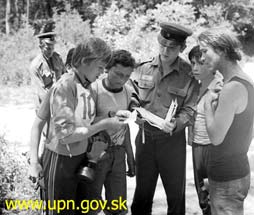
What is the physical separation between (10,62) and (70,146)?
10.6 meters

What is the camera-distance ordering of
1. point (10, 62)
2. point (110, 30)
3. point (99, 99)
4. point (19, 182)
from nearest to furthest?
point (99, 99)
point (19, 182)
point (10, 62)
point (110, 30)

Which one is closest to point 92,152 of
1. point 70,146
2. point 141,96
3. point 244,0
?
point 70,146

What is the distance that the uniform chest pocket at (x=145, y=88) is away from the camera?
357 centimetres

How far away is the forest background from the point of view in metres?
4.16

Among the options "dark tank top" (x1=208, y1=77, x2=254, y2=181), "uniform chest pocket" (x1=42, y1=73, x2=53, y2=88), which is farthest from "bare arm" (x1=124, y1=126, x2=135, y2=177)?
"uniform chest pocket" (x1=42, y1=73, x2=53, y2=88)

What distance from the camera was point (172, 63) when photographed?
3551mm

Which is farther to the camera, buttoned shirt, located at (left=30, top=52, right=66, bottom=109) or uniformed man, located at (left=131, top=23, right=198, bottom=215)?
buttoned shirt, located at (left=30, top=52, right=66, bottom=109)

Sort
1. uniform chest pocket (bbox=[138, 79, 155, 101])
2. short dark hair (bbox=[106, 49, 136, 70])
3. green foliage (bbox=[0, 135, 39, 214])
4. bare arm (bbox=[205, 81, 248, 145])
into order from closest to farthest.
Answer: bare arm (bbox=[205, 81, 248, 145])
short dark hair (bbox=[106, 49, 136, 70])
uniform chest pocket (bbox=[138, 79, 155, 101])
green foliage (bbox=[0, 135, 39, 214])

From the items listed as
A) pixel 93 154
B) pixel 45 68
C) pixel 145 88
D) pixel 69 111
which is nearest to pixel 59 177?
pixel 93 154

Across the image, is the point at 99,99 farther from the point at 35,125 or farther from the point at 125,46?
the point at 125,46

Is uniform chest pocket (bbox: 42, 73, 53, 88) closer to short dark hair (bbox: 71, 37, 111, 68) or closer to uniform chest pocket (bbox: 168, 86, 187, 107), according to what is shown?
uniform chest pocket (bbox: 168, 86, 187, 107)

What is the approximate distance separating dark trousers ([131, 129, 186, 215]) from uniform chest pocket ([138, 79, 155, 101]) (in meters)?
0.32

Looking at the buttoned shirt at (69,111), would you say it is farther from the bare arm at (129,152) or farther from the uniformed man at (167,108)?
the uniformed man at (167,108)

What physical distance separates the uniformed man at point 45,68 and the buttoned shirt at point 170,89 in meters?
1.90
